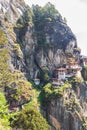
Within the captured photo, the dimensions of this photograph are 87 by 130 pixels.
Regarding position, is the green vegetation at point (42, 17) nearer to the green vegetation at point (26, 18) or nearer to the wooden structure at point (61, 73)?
the green vegetation at point (26, 18)

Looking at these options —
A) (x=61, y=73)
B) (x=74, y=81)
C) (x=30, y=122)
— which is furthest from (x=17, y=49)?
(x=30, y=122)

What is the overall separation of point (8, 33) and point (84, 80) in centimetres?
2128

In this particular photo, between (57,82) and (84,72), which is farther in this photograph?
(84,72)

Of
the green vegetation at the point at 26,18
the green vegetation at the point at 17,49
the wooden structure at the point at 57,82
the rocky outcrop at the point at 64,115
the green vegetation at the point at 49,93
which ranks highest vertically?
the green vegetation at the point at 26,18

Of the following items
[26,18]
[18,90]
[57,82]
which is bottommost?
Answer: [18,90]

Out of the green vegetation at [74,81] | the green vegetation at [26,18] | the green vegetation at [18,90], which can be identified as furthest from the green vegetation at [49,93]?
the green vegetation at [26,18]

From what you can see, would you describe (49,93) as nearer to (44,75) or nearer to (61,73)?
(44,75)

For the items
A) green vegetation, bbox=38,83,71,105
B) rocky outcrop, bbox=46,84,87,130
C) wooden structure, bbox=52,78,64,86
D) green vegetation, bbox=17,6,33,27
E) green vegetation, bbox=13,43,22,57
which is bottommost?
rocky outcrop, bbox=46,84,87,130

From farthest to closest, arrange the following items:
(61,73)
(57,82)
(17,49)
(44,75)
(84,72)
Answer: (84,72)
(61,73)
(44,75)
(57,82)
(17,49)

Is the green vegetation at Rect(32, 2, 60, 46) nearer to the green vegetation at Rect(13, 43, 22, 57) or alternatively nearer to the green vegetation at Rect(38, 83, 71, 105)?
the green vegetation at Rect(13, 43, 22, 57)

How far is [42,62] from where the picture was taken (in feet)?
263

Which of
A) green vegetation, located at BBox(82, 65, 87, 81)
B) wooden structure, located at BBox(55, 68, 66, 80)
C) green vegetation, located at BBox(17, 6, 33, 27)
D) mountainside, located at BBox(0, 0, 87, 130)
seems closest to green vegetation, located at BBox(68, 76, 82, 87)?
mountainside, located at BBox(0, 0, 87, 130)

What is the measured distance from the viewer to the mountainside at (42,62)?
215 feet

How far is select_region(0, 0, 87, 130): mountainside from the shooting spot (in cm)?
6544
